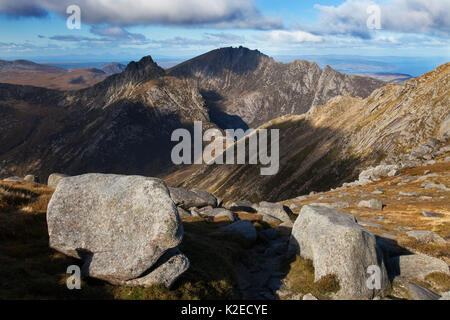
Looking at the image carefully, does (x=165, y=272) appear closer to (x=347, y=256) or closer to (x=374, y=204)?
(x=347, y=256)

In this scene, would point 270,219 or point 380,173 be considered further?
point 380,173

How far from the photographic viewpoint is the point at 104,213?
15.3 metres

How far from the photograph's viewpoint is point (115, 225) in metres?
15.1

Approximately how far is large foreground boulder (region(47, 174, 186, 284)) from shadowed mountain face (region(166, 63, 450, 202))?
259 ft

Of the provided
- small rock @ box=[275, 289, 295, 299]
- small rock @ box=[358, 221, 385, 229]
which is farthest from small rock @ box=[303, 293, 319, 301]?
small rock @ box=[358, 221, 385, 229]

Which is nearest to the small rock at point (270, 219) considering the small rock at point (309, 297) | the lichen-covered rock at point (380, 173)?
the small rock at point (309, 297)

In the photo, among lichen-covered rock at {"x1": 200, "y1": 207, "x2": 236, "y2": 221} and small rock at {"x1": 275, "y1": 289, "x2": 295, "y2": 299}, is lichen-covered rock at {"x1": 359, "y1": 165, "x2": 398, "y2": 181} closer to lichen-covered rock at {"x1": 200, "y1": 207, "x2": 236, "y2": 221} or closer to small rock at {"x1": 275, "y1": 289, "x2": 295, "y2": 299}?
lichen-covered rock at {"x1": 200, "y1": 207, "x2": 236, "y2": 221}

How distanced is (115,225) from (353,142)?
13515cm

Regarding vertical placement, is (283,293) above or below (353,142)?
above

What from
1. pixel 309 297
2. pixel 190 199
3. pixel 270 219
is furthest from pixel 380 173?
pixel 309 297
